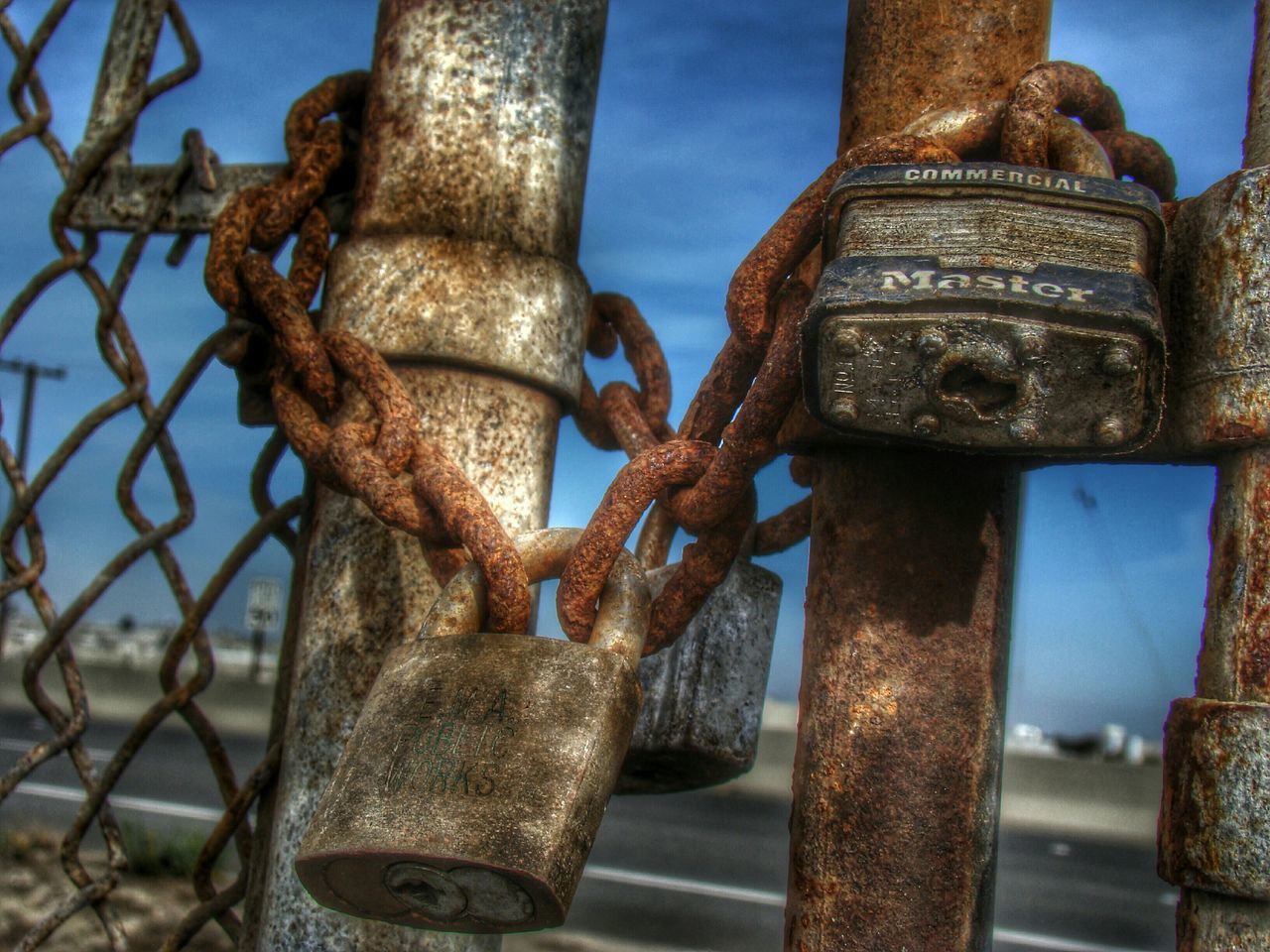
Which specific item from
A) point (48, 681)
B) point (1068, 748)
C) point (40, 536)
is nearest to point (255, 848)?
point (40, 536)

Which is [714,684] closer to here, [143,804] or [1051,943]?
[1051,943]

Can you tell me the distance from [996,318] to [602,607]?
1.24 ft

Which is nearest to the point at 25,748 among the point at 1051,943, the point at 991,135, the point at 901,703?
Result: the point at 1051,943

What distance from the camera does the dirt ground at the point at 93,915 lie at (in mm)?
4336

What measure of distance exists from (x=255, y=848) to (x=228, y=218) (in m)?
0.63

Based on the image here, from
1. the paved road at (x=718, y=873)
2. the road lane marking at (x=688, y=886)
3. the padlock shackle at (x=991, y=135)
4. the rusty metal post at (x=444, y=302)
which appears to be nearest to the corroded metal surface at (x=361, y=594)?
the rusty metal post at (x=444, y=302)

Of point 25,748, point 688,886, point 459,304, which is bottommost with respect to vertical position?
point 25,748

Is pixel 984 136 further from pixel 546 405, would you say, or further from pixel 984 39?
pixel 546 405

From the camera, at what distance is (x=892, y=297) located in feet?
2.51

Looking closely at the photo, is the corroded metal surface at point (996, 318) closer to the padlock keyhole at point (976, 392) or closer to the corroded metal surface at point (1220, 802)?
the padlock keyhole at point (976, 392)

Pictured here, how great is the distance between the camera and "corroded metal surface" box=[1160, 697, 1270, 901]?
2.52 ft

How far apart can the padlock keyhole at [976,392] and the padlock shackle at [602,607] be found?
30cm

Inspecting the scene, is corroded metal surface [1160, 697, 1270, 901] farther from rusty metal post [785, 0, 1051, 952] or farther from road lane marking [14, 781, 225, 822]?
road lane marking [14, 781, 225, 822]

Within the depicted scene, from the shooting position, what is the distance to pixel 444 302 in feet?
3.77
